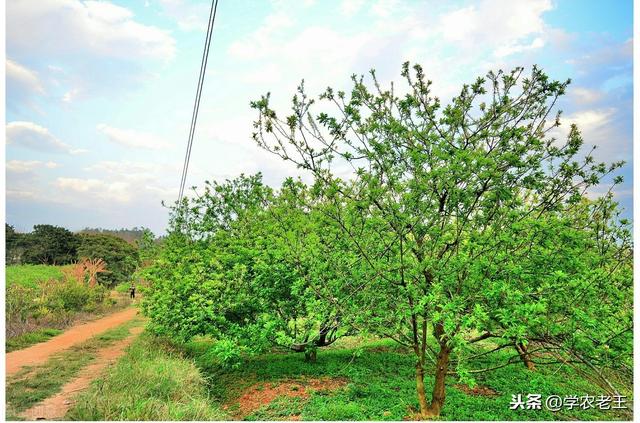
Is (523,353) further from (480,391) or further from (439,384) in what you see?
(480,391)

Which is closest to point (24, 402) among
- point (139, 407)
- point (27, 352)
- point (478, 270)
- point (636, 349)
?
point (139, 407)

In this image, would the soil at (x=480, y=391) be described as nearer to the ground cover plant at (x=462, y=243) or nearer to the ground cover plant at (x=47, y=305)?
the ground cover plant at (x=462, y=243)

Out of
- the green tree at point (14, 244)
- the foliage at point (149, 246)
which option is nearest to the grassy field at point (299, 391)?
the foliage at point (149, 246)

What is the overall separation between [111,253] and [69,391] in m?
35.3

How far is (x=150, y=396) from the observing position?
7.31 m

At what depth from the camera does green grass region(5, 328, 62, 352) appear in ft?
42.9

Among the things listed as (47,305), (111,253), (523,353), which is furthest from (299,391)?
(111,253)

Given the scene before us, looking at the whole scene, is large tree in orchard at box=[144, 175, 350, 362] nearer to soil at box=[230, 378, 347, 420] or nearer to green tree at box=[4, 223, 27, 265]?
soil at box=[230, 378, 347, 420]

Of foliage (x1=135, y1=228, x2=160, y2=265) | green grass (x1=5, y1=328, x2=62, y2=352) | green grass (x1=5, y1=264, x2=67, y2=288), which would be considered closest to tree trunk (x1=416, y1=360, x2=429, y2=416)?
green grass (x1=5, y1=328, x2=62, y2=352)

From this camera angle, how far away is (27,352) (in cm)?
1249

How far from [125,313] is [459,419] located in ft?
69.9

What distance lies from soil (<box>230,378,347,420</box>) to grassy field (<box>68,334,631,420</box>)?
0.8 inches

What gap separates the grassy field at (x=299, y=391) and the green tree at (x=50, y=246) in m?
35.7

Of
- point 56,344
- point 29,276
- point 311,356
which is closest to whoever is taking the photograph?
point 311,356
